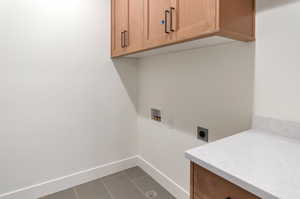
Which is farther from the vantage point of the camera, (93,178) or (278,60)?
(93,178)

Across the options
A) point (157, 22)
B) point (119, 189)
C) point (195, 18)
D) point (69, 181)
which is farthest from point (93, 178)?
point (195, 18)

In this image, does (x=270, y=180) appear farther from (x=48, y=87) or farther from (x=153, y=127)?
(x=48, y=87)

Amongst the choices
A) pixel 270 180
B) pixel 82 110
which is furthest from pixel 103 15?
pixel 270 180

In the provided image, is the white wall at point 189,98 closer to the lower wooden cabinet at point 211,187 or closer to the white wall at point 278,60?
the white wall at point 278,60

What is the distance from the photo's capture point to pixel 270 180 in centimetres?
54

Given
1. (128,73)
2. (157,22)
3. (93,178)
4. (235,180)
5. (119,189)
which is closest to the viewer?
(235,180)

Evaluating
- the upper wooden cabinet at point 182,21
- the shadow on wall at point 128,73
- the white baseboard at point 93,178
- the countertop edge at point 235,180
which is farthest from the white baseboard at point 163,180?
the upper wooden cabinet at point 182,21

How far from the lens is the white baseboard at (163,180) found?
1.62 meters

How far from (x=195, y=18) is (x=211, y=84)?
1.68 feet

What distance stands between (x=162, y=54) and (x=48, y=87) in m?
1.16

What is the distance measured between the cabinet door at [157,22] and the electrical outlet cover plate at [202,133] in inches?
28.7

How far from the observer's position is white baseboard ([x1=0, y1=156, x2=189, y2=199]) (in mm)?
1642

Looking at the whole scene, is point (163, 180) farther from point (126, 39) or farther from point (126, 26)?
point (126, 26)

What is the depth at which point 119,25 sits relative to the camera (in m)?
1.82
